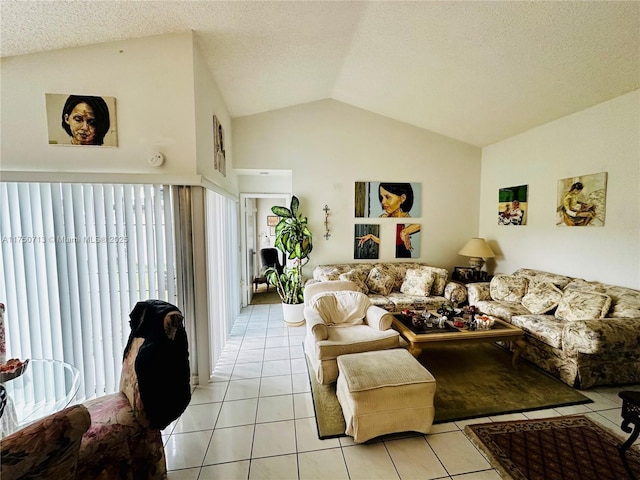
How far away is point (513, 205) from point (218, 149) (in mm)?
4464

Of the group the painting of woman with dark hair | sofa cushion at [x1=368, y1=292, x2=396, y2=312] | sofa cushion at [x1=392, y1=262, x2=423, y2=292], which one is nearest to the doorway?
the painting of woman with dark hair

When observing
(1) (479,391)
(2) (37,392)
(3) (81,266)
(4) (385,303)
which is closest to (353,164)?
(4) (385,303)

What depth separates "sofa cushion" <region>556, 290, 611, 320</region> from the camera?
8.61 feet

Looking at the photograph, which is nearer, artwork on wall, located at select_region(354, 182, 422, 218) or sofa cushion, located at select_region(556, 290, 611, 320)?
sofa cushion, located at select_region(556, 290, 611, 320)

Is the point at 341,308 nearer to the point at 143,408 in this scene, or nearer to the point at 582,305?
the point at 143,408

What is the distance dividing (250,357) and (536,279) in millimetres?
3881

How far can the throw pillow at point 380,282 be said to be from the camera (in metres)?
4.05

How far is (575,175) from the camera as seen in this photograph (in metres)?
3.28

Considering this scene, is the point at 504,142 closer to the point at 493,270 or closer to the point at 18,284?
the point at 493,270

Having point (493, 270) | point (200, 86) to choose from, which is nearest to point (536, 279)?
point (493, 270)

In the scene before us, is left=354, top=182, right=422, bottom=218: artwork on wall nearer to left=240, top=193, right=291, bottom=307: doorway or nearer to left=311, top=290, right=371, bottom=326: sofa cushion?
left=240, top=193, right=291, bottom=307: doorway

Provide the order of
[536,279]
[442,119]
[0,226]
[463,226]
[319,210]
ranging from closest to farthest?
[0,226] → [536,279] → [442,119] → [319,210] → [463,226]

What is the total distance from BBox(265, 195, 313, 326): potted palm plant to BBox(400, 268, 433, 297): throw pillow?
164 centimetres

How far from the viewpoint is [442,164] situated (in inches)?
187
